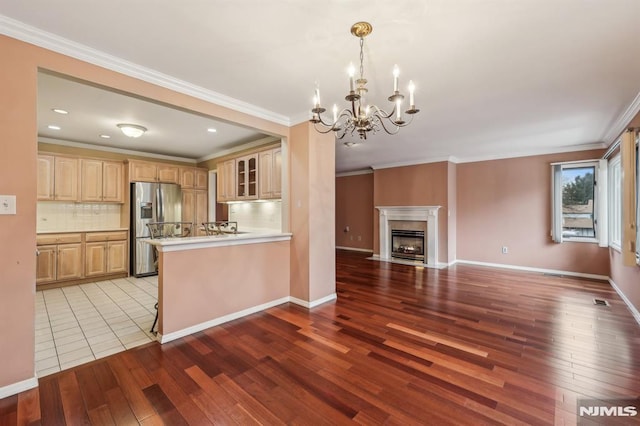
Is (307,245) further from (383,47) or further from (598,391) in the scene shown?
(598,391)

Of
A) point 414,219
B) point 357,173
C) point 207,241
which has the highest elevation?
point 357,173

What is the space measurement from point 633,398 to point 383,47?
303cm

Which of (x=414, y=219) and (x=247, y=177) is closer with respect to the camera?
(x=247, y=177)

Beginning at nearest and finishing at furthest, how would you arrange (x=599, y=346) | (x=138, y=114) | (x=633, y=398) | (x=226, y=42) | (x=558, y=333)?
(x=633, y=398) < (x=226, y=42) < (x=599, y=346) < (x=558, y=333) < (x=138, y=114)

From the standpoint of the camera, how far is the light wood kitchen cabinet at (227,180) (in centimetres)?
526

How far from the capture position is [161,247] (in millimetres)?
2697

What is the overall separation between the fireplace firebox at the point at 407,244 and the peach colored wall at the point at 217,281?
13.2ft

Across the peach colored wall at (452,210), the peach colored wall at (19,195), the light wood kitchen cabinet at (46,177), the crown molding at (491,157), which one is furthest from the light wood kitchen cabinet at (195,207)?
the peach colored wall at (452,210)

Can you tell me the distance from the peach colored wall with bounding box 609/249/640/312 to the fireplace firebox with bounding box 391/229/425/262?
3.14 m

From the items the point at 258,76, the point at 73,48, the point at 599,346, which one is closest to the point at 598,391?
the point at 599,346

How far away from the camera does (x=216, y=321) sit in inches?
122

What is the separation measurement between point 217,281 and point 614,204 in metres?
6.10

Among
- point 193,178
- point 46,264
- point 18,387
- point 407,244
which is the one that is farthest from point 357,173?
point 18,387

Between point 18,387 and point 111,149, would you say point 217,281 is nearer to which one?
point 18,387
